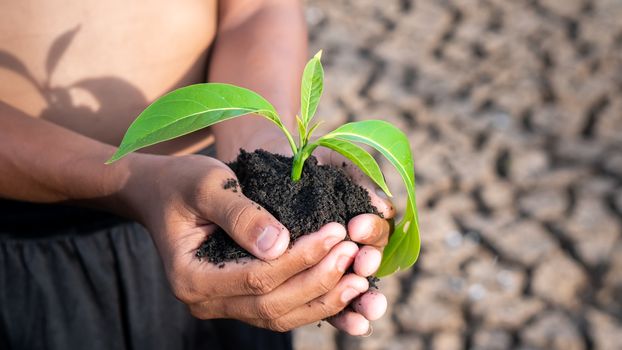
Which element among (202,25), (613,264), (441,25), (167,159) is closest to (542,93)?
(441,25)

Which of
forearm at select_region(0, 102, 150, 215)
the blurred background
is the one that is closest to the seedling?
forearm at select_region(0, 102, 150, 215)

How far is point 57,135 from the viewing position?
1519 millimetres

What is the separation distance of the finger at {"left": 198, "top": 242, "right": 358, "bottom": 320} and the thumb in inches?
3.1

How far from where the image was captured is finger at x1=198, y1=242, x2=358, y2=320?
1.29 meters

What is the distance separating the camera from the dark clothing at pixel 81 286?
167 cm

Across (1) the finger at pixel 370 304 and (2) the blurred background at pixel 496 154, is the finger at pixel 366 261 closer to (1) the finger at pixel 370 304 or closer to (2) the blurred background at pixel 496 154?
(1) the finger at pixel 370 304

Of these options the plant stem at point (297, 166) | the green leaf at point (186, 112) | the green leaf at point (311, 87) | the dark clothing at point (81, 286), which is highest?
the green leaf at point (186, 112)

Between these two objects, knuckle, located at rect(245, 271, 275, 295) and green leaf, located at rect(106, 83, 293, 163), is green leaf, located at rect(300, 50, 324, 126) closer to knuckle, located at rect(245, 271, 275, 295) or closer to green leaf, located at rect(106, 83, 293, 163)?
green leaf, located at rect(106, 83, 293, 163)

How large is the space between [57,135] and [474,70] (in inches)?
119

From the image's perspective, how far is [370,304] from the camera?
134cm

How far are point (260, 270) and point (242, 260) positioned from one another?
49 mm

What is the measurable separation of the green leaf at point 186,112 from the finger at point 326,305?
1.04 feet

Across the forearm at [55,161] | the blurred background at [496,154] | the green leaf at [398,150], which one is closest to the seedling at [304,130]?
the green leaf at [398,150]

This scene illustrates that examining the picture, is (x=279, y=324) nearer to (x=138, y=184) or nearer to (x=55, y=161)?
(x=138, y=184)
